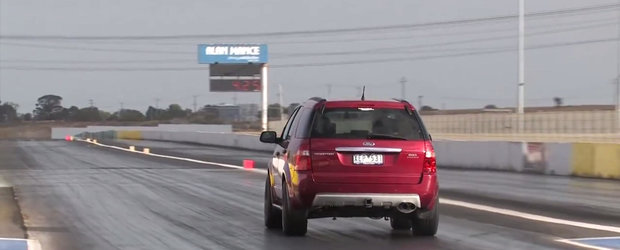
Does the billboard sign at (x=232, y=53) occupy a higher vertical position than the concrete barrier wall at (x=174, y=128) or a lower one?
higher

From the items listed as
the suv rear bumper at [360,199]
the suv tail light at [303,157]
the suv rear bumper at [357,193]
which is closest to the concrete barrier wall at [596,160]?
the suv rear bumper at [357,193]

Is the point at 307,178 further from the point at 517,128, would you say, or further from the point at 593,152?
the point at 517,128

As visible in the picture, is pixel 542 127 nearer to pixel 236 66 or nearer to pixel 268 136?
pixel 236 66

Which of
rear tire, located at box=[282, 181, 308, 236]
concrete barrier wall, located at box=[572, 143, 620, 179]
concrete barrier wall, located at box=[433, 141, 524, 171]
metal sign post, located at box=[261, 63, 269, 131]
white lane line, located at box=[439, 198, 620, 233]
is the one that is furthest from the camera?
metal sign post, located at box=[261, 63, 269, 131]

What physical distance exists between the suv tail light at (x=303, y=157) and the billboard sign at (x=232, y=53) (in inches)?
2361

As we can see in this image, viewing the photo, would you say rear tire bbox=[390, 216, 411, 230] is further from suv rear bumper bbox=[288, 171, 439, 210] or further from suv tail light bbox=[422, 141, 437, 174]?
suv tail light bbox=[422, 141, 437, 174]

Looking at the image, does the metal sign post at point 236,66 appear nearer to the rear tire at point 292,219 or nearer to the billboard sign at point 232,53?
the billboard sign at point 232,53

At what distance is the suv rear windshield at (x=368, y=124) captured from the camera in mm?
9734

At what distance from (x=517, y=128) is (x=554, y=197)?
27.1 metres

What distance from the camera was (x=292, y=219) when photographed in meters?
10.0

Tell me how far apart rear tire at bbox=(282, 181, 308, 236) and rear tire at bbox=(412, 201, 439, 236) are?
4.43ft

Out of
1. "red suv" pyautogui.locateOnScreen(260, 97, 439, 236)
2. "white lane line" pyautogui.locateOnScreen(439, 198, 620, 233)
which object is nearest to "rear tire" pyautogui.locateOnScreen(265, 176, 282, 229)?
"red suv" pyautogui.locateOnScreen(260, 97, 439, 236)

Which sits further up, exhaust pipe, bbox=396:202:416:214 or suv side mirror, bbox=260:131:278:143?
suv side mirror, bbox=260:131:278:143

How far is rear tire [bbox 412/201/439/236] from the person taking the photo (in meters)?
10.1
